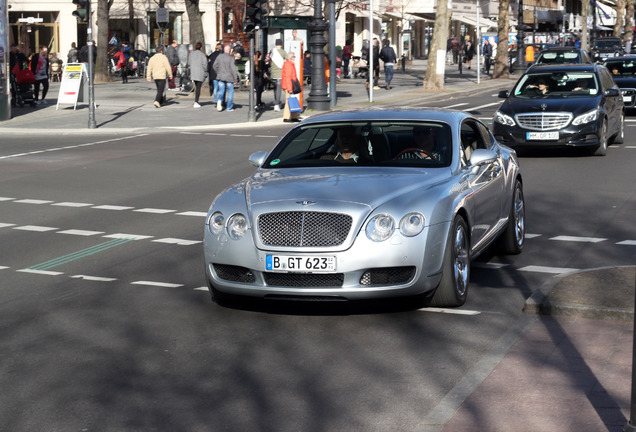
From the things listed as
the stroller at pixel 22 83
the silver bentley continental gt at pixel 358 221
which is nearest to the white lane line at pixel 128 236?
the silver bentley continental gt at pixel 358 221

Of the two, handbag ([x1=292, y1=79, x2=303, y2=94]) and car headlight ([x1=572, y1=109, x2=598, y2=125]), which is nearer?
car headlight ([x1=572, y1=109, x2=598, y2=125])

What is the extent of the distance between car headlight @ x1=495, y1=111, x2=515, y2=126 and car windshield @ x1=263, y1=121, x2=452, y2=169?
10.8 metres

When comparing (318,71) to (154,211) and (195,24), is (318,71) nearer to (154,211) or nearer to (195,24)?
(195,24)

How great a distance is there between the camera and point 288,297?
7.52m

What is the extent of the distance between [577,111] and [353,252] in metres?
12.9

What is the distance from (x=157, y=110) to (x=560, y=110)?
15659mm

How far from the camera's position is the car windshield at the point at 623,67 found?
3216 cm

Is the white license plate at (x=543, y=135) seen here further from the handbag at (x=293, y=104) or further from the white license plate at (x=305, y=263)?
the white license plate at (x=305, y=263)

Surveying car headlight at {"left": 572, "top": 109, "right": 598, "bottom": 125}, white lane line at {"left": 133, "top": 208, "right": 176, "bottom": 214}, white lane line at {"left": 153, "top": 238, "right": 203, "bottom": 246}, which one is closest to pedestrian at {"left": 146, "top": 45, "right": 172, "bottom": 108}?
car headlight at {"left": 572, "top": 109, "right": 598, "bottom": 125}

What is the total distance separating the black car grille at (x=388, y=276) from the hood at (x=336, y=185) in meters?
0.44

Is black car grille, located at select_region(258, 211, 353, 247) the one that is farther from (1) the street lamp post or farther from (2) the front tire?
(1) the street lamp post

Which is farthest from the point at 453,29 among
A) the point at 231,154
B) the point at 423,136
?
the point at 423,136

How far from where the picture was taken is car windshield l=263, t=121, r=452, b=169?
8.80 metres

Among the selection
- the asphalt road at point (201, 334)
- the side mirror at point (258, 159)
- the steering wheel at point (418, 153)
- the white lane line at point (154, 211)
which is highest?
the steering wheel at point (418, 153)
